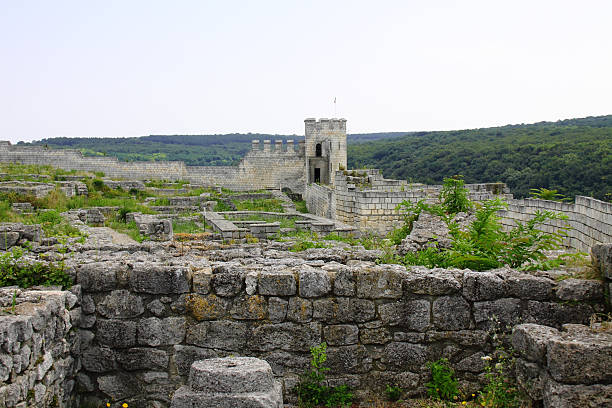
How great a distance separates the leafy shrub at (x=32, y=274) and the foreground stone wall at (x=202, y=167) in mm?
36934

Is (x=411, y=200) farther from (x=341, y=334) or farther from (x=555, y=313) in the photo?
(x=341, y=334)

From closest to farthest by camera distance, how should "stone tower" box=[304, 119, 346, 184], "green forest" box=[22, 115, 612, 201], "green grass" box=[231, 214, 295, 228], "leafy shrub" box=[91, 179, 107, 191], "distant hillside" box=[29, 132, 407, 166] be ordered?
1. "green grass" box=[231, 214, 295, 228]
2. "leafy shrub" box=[91, 179, 107, 191]
3. "green forest" box=[22, 115, 612, 201]
4. "stone tower" box=[304, 119, 346, 184]
5. "distant hillside" box=[29, 132, 407, 166]

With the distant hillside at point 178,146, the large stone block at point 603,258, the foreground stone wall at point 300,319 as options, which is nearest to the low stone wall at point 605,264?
the large stone block at point 603,258

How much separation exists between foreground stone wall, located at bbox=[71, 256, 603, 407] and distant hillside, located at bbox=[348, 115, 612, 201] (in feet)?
51.8

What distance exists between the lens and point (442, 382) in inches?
185

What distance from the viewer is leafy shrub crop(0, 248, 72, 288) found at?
195 inches

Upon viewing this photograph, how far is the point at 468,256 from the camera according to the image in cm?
525

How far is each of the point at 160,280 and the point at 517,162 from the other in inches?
1809

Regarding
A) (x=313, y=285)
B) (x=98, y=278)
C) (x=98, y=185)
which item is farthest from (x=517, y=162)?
(x=98, y=278)

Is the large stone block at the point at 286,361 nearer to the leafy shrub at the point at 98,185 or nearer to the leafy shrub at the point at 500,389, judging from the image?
the leafy shrub at the point at 500,389

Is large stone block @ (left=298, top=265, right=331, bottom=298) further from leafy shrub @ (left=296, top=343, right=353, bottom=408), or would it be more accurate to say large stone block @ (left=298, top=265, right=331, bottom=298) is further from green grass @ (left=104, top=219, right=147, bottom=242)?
green grass @ (left=104, top=219, right=147, bottom=242)

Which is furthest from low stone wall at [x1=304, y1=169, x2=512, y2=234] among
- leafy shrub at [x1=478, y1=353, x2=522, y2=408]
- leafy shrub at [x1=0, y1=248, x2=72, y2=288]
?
leafy shrub at [x1=0, y1=248, x2=72, y2=288]

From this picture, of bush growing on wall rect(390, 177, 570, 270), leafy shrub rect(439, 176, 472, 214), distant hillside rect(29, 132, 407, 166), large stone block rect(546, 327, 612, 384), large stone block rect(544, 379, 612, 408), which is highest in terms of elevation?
distant hillside rect(29, 132, 407, 166)

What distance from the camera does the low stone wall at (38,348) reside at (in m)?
3.82
